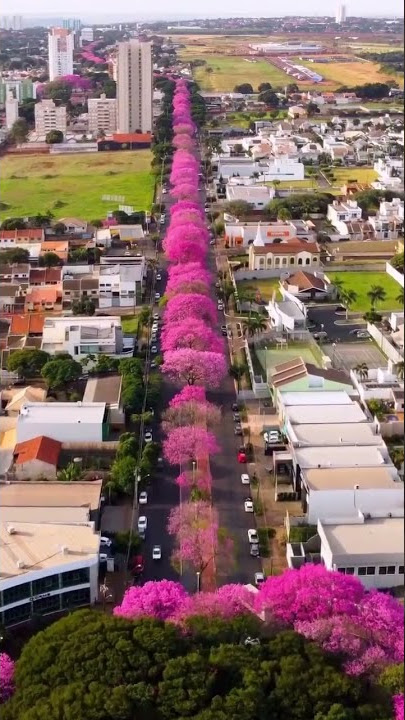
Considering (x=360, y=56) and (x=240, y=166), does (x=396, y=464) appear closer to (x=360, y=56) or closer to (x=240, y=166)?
(x=240, y=166)

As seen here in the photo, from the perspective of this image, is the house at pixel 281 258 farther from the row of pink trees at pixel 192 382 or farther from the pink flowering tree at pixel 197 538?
the pink flowering tree at pixel 197 538

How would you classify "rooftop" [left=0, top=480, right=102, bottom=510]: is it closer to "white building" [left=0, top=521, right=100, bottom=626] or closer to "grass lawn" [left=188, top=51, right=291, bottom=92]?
"white building" [left=0, top=521, right=100, bottom=626]

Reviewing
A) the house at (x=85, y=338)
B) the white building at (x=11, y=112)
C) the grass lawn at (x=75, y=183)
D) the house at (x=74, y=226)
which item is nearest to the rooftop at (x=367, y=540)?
the house at (x=85, y=338)

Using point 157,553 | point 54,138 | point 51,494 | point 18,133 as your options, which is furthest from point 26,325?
point 18,133

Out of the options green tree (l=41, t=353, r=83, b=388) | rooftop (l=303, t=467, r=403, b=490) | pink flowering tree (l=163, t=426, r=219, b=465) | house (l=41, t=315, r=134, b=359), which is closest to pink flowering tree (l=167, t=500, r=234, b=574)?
pink flowering tree (l=163, t=426, r=219, b=465)

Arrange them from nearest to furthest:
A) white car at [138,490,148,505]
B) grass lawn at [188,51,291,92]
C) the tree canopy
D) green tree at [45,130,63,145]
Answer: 1. the tree canopy
2. white car at [138,490,148,505]
3. green tree at [45,130,63,145]
4. grass lawn at [188,51,291,92]

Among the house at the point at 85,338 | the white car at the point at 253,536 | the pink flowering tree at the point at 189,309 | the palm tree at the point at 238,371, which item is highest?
the pink flowering tree at the point at 189,309
